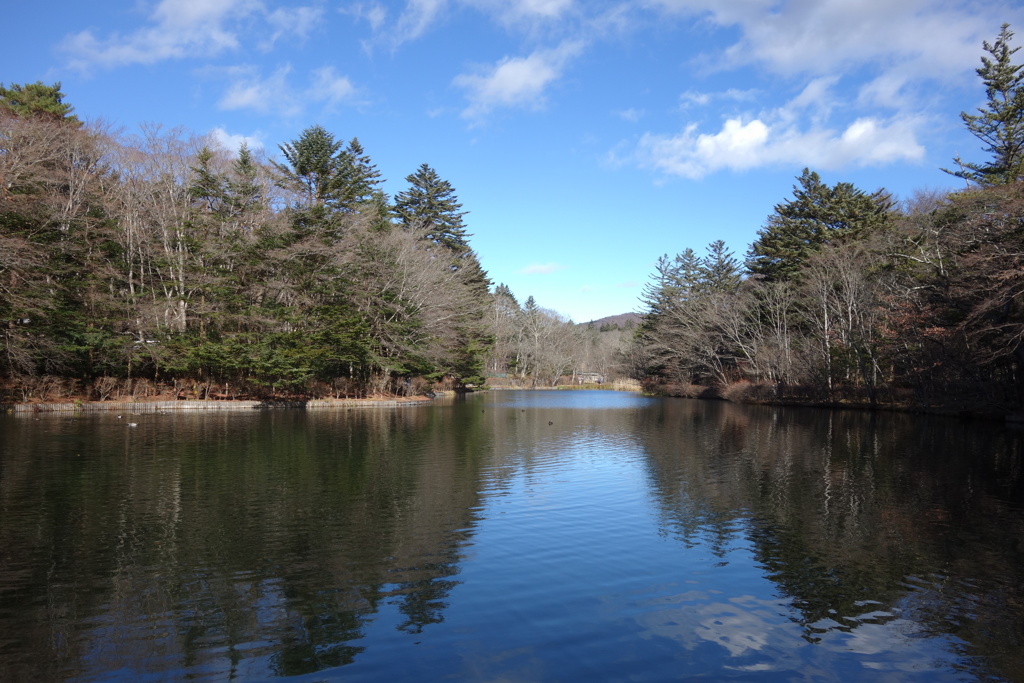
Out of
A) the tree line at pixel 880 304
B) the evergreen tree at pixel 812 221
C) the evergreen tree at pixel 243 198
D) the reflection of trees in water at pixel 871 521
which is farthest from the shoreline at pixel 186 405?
the evergreen tree at pixel 812 221

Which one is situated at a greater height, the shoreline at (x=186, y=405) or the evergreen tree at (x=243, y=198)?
the evergreen tree at (x=243, y=198)

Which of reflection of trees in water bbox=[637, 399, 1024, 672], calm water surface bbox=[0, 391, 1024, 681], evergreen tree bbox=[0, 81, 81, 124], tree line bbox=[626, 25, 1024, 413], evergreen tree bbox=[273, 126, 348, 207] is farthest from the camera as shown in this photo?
evergreen tree bbox=[273, 126, 348, 207]

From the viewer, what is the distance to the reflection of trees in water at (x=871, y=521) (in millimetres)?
6766

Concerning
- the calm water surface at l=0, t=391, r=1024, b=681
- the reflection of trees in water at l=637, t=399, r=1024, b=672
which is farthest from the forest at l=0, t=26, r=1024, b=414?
the calm water surface at l=0, t=391, r=1024, b=681

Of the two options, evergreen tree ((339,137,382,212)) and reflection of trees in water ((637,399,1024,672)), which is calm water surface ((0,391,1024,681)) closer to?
reflection of trees in water ((637,399,1024,672))

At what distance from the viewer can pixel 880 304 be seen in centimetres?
3356

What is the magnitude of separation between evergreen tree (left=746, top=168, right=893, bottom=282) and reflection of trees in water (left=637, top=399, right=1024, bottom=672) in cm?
2944

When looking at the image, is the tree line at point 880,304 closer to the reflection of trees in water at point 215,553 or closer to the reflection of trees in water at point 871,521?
the reflection of trees in water at point 871,521

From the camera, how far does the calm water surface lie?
547 cm

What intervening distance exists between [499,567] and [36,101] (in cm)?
3971

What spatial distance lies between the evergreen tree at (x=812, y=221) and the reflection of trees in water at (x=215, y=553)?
40591 mm

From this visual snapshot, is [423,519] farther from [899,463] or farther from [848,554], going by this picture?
[899,463]

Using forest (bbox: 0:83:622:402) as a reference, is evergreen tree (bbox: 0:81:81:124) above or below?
above

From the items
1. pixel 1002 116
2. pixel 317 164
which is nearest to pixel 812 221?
pixel 1002 116
